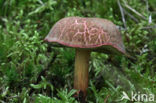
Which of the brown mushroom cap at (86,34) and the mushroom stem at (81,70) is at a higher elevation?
the brown mushroom cap at (86,34)

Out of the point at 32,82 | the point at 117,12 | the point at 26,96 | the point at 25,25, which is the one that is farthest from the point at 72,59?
the point at 117,12

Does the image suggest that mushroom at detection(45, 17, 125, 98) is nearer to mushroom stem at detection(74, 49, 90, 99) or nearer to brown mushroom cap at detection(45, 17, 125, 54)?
brown mushroom cap at detection(45, 17, 125, 54)

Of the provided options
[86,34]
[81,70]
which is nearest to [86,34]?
[86,34]

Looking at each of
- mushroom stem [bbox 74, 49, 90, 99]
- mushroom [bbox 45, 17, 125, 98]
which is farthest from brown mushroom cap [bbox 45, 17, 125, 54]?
mushroom stem [bbox 74, 49, 90, 99]

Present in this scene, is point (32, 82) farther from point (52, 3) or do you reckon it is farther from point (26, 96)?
point (52, 3)

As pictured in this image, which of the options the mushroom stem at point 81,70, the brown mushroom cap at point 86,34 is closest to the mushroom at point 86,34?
the brown mushroom cap at point 86,34

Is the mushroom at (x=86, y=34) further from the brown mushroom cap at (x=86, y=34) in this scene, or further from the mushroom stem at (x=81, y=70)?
the mushroom stem at (x=81, y=70)
